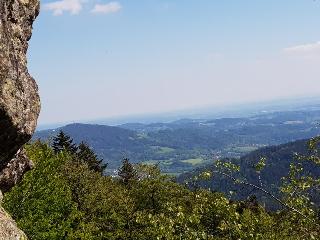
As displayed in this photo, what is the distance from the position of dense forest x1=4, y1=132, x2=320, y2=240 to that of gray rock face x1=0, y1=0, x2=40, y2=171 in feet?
21.4

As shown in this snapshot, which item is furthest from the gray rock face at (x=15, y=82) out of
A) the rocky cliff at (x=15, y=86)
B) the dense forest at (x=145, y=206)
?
the dense forest at (x=145, y=206)

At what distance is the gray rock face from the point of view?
18047 millimetres

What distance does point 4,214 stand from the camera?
61.3 feet

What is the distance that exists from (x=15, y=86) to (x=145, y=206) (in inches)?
2480

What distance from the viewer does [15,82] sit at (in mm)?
18828

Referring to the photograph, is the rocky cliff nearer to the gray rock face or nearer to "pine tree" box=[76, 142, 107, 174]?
the gray rock face

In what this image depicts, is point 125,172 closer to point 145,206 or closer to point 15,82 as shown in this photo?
point 145,206

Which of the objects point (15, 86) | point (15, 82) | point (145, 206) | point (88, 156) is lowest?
point (145, 206)

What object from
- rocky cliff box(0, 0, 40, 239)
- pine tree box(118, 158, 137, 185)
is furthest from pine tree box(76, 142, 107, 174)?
rocky cliff box(0, 0, 40, 239)

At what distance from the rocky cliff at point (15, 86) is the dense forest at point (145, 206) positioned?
253 inches

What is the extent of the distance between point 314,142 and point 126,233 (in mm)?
56261

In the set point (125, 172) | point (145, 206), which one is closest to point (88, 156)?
point (125, 172)

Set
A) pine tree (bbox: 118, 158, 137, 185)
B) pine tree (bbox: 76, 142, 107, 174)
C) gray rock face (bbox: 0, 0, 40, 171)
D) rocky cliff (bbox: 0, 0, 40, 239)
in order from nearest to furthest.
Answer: rocky cliff (bbox: 0, 0, 40, 239)
gray rock face (bbox: 0, 0, 40, 171)
pine tree (bbox: 118, 158, 137, 185)
pine tree (bbox: 76, 142, 107, 174)

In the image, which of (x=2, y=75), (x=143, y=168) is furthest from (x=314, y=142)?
(x=143, y=168)
